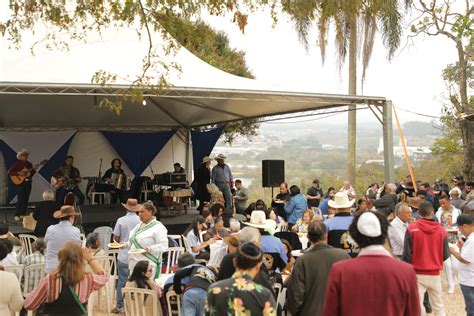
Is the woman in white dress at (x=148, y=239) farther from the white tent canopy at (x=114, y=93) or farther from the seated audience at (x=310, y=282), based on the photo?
the white tent canopy at (x=114, y=93)

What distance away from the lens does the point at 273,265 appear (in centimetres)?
487

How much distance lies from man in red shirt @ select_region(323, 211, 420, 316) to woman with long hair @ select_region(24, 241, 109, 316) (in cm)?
180

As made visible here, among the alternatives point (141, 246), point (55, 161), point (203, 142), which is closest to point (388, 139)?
point (141, 246)

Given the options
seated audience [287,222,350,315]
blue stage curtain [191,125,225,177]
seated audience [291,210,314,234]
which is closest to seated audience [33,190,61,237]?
seated audience [291,210,314,234]

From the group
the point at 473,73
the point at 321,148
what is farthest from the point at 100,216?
the point at 321,148

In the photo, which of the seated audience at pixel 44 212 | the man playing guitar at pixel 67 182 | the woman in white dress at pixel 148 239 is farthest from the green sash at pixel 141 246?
the man playing guitar at pixel 67 182

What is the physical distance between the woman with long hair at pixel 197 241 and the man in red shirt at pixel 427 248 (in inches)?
80.5

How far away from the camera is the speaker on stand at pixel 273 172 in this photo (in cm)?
1470

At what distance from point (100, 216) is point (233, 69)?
16.9 m

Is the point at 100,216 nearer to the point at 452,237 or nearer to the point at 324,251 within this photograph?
the point at 452,237

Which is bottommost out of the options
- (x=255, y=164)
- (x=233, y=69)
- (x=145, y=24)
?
(x=255, y=164)

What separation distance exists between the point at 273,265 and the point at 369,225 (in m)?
2.22

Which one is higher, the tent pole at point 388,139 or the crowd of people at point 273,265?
the tent pole at point 388,139

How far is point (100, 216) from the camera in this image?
1272cm
